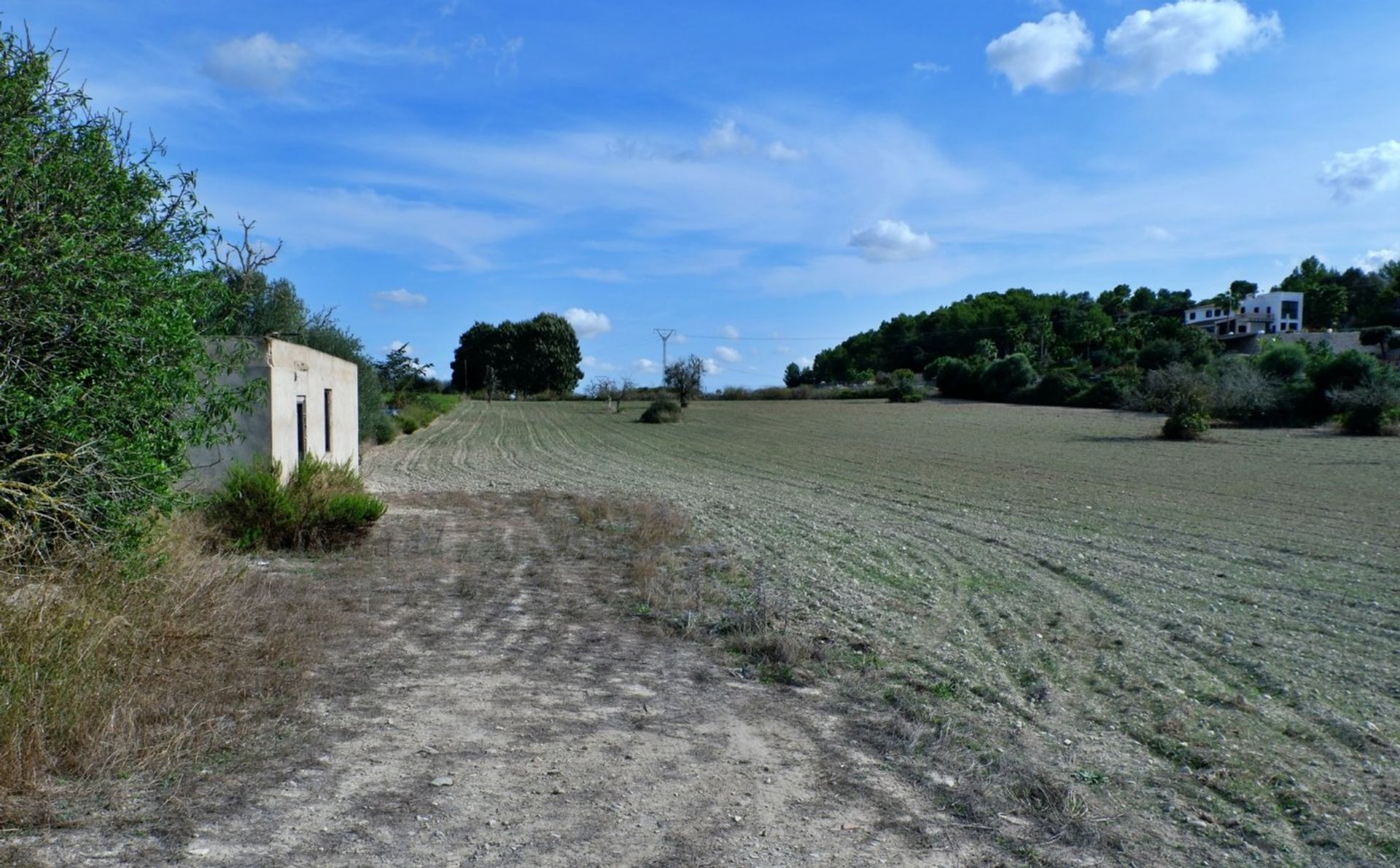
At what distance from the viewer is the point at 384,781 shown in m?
5.18

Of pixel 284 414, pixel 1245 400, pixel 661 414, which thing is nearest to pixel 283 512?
pixel 284 414

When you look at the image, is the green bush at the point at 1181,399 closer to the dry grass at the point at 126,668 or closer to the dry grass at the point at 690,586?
the dry grass at the point at 690,586

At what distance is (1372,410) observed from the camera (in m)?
39.0

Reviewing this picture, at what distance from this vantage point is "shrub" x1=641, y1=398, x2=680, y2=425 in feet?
195

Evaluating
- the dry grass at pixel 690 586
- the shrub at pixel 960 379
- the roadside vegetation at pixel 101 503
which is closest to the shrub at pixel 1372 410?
the dry grass at pixel 690 586

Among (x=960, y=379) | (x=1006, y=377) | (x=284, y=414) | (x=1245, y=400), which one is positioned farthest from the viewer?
(x=960, y=379)

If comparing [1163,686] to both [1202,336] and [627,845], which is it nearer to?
[627,845]

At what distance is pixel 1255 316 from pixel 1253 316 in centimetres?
15

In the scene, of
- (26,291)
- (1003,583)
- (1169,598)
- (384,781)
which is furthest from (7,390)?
(1169,598)

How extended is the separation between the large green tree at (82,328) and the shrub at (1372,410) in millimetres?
41607

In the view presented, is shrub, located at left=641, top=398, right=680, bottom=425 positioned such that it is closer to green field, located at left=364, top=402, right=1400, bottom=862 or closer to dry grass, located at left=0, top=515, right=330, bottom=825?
green field, located at left=364, top=402, right=1400, bottom=862

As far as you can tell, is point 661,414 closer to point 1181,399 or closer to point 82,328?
point 1181,399

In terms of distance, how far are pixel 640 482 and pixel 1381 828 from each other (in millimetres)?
19658

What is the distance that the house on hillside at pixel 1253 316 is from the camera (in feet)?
350
